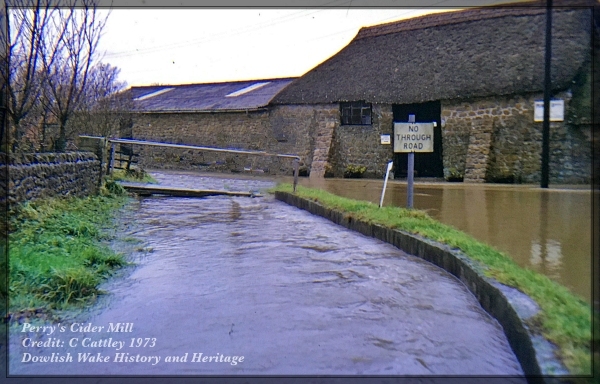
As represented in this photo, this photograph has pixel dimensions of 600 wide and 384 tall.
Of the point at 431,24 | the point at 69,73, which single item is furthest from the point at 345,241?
the point at 431,24

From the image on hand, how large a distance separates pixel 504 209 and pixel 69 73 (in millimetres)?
9960

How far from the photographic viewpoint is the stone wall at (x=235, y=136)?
26.4 m

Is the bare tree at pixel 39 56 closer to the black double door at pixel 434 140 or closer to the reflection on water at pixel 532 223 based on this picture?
the reflection on water at pixel 532 223

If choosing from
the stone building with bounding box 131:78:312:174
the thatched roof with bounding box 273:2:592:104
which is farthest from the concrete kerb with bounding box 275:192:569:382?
the stone building with bounding box 131:78:312:174

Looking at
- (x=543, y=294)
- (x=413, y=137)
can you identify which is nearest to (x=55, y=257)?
(x=543, y=294)

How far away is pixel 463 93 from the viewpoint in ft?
70.2

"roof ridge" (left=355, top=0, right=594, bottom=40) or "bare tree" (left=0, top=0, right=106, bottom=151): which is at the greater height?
"roof ridge" (left=355, top=0, right=594, bottom=40)

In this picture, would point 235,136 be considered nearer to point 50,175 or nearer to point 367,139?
point 367,139

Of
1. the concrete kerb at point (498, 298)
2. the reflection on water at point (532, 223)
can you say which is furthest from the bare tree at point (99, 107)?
the concrete kerb at point (498, 298)

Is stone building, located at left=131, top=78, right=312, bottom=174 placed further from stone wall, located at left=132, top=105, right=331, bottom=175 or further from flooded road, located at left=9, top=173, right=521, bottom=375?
flooded road, located at left=9, top=173, right=521, bottom=375

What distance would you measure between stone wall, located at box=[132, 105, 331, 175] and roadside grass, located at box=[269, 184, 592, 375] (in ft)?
58.9

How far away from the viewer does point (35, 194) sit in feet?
27.1

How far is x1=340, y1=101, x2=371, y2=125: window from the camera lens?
24.5 meters

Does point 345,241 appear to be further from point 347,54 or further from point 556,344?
point 347,54
